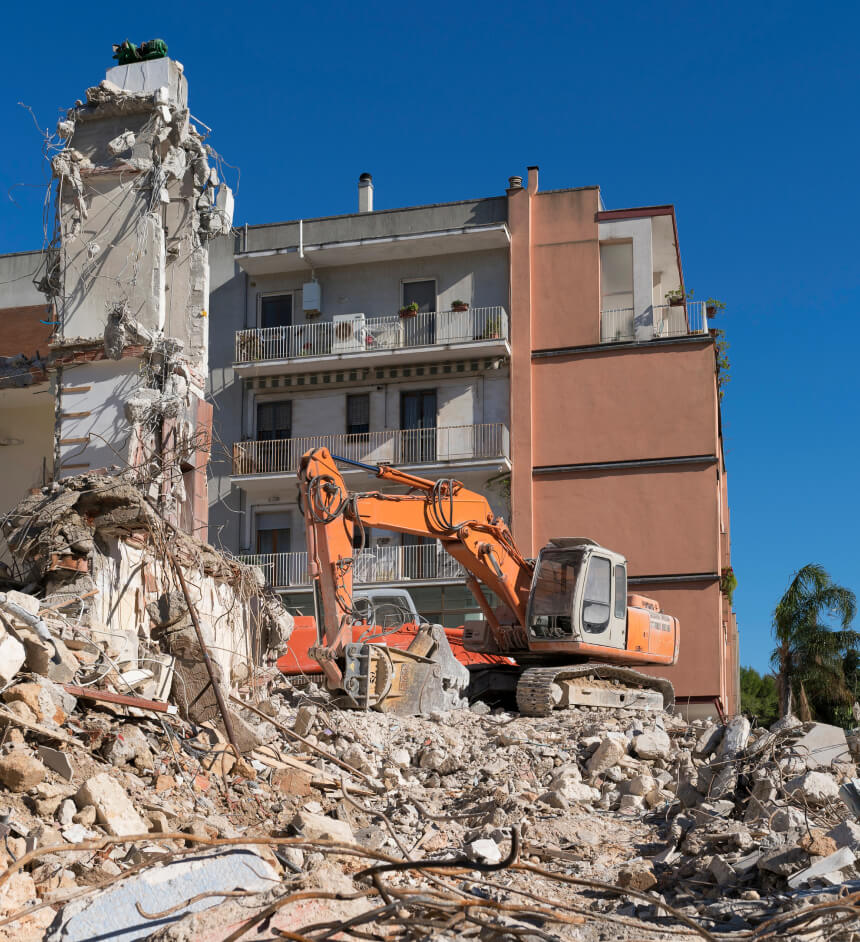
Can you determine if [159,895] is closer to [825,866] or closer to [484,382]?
[825,866]

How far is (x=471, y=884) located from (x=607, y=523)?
2092 centimetres

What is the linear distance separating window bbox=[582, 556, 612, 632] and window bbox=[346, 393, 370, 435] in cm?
1357

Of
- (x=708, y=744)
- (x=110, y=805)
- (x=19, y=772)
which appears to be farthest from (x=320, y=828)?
(x=708, y=744)

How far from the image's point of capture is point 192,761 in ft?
29.1

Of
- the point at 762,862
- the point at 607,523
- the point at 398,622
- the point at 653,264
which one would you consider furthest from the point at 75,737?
the point at 653,264

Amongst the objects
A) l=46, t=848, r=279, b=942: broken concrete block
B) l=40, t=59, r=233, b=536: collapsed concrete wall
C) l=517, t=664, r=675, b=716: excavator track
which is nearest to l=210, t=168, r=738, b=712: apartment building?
l=517, t=664, r=675, b=716: excavator track

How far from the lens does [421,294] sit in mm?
29984

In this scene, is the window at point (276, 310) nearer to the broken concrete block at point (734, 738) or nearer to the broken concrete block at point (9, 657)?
the broken concrete block at point (734, 738)

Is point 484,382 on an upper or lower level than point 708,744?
upper

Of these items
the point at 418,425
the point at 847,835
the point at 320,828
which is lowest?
the point at 320,828

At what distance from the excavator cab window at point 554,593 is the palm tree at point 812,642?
14887 mm

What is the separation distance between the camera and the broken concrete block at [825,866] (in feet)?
21.5

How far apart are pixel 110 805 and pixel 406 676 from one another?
722 centimetres

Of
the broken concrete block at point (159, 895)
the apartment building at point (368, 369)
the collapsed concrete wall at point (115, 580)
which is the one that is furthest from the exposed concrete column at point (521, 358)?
the broken concrete block at point (159, 895)
